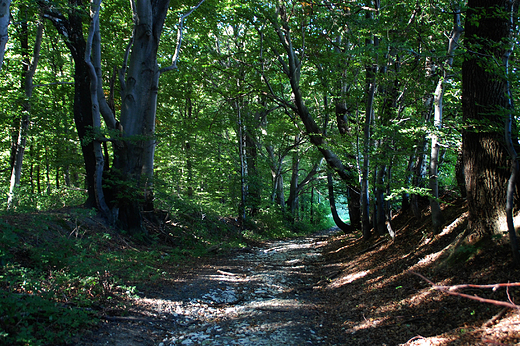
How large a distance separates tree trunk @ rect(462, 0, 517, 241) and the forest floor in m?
0.49

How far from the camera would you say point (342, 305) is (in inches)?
216

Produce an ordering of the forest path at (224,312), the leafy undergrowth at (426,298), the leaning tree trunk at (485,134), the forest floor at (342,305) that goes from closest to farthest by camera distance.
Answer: the leafy undergrowth at (426,298) → the forest floor at (342,305) → the forest path at (224,312) → the leaning tree trunk at (485,134)

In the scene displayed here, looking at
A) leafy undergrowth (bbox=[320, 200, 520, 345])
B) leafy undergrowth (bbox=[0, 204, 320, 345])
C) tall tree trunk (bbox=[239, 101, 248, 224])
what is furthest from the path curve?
tall tree trunk (bbox=[239, 101, 248, 224])

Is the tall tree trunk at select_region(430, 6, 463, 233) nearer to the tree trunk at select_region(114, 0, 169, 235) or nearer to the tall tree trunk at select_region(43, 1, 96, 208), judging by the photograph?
the tree trunk at select_region(114, 0, 169, 235)

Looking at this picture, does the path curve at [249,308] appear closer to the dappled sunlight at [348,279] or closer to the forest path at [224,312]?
the forest path at [224,312]

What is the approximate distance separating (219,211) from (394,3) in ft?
29.8

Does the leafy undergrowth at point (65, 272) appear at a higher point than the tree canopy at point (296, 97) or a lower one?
lower

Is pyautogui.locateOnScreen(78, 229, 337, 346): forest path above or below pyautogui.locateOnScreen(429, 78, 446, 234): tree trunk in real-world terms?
below

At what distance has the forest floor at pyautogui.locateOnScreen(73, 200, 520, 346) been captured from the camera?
3.58m

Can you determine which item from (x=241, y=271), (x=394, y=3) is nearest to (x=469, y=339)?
(x=241, y=271)

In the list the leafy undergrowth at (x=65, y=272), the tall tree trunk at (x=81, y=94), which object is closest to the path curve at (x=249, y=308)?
the leafy undergrowth at (x=65, y=272)

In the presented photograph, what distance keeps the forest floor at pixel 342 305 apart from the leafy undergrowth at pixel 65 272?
9.2 inches

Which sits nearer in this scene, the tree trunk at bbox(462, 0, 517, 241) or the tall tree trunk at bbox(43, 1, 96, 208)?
the tree trunk at bbox(462, 0, 517, 241)

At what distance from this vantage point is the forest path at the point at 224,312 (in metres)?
4.05
